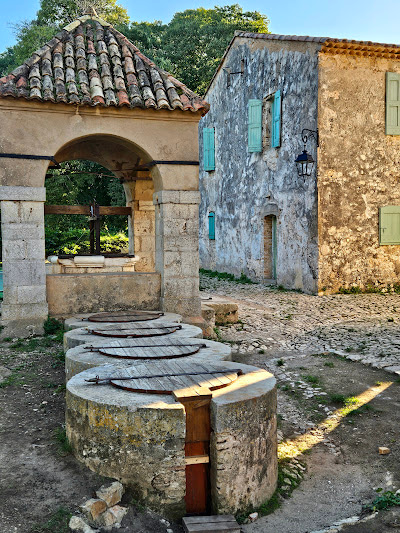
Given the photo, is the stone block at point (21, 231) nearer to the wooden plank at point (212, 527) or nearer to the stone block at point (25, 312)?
the stone block at point (25, 312)

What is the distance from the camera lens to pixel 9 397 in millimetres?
5180

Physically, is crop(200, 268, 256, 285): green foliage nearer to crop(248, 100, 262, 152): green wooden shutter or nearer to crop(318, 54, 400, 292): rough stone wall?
crop(318, 54, 400, 292): rough stone wall

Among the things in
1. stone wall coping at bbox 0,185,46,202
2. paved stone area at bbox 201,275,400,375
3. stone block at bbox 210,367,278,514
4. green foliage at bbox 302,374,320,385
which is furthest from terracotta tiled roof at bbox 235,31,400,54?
stone block at bbox 210,367,278,514

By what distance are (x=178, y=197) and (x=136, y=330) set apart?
2.55 meters

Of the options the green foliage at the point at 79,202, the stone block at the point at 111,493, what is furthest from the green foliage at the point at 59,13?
the stone block at the point at 111,493

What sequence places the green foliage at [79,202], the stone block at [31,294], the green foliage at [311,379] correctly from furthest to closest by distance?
the green foliage at [79,202] → the stone block at [31,294] → the green foliage at [311,379]

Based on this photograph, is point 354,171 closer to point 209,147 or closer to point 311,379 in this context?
point 209,147

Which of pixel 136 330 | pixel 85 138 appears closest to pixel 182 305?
pixel 136 330

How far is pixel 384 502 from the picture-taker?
3684 mm

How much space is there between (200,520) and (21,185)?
17.3 ft

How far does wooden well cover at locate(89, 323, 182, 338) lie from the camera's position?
573 cm

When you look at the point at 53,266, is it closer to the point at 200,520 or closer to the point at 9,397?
the point at 9,397

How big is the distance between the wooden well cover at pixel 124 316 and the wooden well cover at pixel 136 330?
45 cm

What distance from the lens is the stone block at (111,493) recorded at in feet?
11.0
